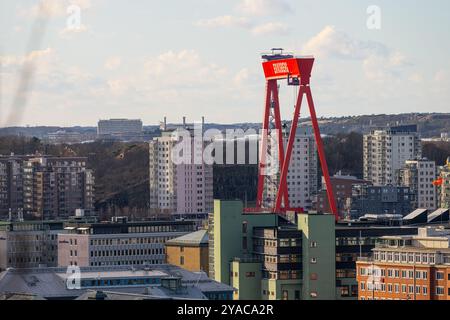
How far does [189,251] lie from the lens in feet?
79.3

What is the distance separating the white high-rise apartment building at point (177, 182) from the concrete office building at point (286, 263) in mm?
20461

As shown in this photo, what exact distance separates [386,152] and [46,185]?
10553 millimetres

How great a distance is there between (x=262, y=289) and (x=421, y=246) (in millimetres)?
2457

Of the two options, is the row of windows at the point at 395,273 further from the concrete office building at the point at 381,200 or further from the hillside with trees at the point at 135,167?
the hillside with trees at the point at 135,167

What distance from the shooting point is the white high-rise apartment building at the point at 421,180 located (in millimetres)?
41656

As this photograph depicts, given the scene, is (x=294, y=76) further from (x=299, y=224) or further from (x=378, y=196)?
(x=299, y=224)

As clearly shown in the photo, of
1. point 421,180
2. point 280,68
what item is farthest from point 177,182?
point 280,68

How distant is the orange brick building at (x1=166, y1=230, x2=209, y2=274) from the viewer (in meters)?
23.5

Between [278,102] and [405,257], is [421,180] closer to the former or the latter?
[278,102]

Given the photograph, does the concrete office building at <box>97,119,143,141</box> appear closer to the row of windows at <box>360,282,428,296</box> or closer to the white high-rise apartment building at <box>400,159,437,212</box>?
the white high-rise apartment building at <box>400,159,437,212</box>

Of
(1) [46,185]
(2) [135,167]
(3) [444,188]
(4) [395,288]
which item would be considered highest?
(2) [135,167]

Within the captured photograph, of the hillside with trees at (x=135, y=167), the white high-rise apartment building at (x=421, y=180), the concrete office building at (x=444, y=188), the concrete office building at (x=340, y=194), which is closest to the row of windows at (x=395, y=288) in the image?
the concrete office building at (x=340, y=194)

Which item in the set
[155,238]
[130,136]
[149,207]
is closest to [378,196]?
[149,207]

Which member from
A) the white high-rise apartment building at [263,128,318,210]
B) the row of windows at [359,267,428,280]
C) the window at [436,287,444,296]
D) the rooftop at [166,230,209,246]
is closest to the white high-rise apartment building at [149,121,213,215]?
the white high-rise apartment building at [263,128,318,210]
